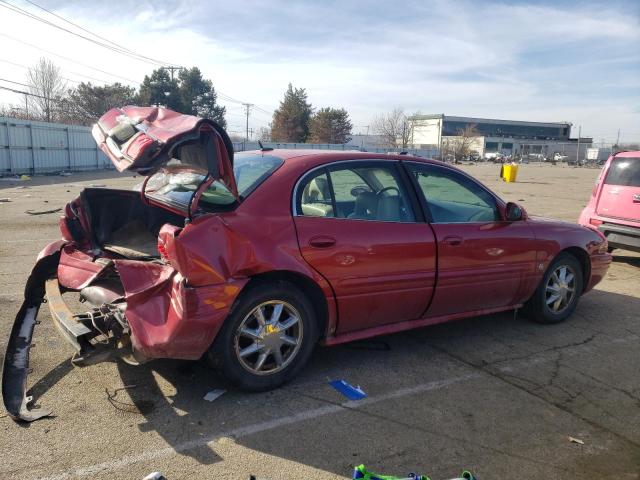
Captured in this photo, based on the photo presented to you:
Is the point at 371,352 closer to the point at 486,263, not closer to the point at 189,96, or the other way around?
the point at 486,263

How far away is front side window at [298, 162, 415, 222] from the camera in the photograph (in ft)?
12.6

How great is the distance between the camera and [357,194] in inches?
164

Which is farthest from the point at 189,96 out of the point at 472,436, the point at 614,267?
the point at 472,436

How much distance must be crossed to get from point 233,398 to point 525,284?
291 centimetres

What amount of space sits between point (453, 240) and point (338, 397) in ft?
5.28

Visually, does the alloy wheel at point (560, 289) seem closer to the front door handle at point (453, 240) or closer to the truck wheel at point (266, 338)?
the front door handle at point (453, 240)

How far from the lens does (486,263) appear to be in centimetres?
456

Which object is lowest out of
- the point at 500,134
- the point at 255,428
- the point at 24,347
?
the point at 255,428

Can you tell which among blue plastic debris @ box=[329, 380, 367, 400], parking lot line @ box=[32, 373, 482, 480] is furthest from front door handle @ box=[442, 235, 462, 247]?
blue plastic debris @ box=[329, 380, 367, 400]

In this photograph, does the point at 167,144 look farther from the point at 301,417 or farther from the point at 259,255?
the point at 301,417

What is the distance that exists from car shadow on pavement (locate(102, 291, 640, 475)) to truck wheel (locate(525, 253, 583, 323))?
117 millimetres

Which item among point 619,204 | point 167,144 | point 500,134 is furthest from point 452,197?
point 500,134

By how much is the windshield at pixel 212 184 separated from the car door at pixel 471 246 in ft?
4.09

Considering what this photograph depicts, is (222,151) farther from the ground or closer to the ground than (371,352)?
farther from the ground
